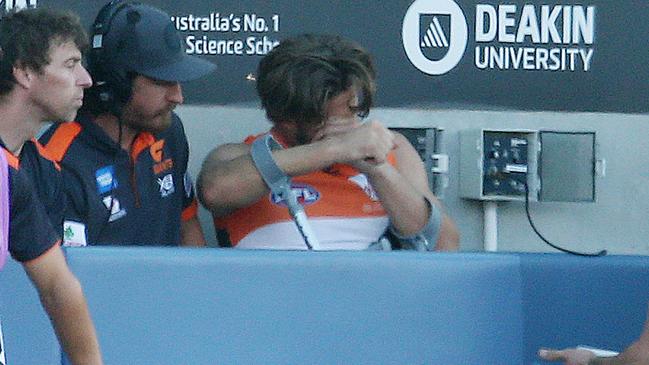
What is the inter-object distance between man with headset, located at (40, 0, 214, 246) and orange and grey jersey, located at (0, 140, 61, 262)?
135cm

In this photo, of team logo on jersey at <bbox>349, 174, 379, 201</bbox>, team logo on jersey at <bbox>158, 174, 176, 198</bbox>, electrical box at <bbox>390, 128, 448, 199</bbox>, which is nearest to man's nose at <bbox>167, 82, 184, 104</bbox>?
team logo on jersey at <bbox>158, 174, 176, 198</bbox>

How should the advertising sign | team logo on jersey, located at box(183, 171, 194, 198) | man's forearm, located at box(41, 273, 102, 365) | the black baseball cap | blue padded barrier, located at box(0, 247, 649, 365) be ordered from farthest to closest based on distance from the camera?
the advertising sign, team logo on jersey, located at box(183, 171, 194, 198), the black baseball cap, blue padded barrier, located at box(0, 247, 649, 365), man's forearm, located at box(41, 273, 102, 365)

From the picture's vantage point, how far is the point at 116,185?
491 cm

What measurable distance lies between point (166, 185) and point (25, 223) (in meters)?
1.75

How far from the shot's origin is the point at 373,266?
4.40m

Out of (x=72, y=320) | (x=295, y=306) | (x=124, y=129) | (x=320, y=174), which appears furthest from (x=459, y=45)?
(x=72, y=320)

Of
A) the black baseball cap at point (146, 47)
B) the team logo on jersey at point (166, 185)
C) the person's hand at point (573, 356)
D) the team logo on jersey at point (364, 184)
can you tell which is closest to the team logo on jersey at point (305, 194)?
the team logo on jersey at point (364, 184)

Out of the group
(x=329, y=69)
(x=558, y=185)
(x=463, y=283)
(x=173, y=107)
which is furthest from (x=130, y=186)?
(x=558, y=185)

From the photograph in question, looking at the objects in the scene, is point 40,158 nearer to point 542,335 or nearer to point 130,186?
point 130,186

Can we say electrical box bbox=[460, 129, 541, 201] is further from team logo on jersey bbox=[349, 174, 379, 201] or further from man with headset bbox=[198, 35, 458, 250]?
team logo on jersey bbox=[349, 174, 379, 201]

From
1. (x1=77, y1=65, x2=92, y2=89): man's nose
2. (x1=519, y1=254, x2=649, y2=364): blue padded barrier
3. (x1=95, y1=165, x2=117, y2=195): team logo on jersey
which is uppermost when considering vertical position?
(x1=77, y1=65, x2=92, y2=89): man's nose

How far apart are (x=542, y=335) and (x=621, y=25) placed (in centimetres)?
141

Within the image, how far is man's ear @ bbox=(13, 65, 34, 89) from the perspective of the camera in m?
4.62

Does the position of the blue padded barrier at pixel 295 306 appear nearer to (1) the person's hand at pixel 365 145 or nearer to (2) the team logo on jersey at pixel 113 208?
(1) the person's hand at pixel 365 145
